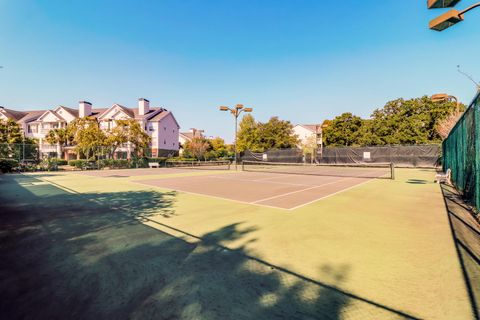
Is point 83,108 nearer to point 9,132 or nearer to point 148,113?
point 148,113

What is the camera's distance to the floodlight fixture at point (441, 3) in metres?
4.24

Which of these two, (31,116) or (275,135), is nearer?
(275,135)

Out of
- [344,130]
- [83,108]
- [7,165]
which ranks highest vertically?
[83,108]

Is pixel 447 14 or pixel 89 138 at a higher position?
pixel 447 14

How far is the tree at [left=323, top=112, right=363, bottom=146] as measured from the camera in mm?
50281

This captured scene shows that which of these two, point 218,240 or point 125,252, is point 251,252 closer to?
point 218,240

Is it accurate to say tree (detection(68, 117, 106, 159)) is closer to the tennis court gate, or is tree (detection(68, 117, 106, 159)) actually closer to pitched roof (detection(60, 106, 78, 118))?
pitched roof (detection(60, 106, 78, 118))

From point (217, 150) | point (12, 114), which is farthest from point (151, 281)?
point (12, 114)

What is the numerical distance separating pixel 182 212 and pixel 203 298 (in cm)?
421

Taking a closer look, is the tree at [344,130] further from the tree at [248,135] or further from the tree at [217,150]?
the tree at [217,150]

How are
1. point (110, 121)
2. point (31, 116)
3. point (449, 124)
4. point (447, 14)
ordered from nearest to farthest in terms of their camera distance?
point (447, 14) < point (449, 124) < point (110, 121) < point (31, 116)

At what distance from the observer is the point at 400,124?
146 feet

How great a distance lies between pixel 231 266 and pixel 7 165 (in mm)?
28094

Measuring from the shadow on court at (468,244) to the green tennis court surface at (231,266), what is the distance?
0.09m
